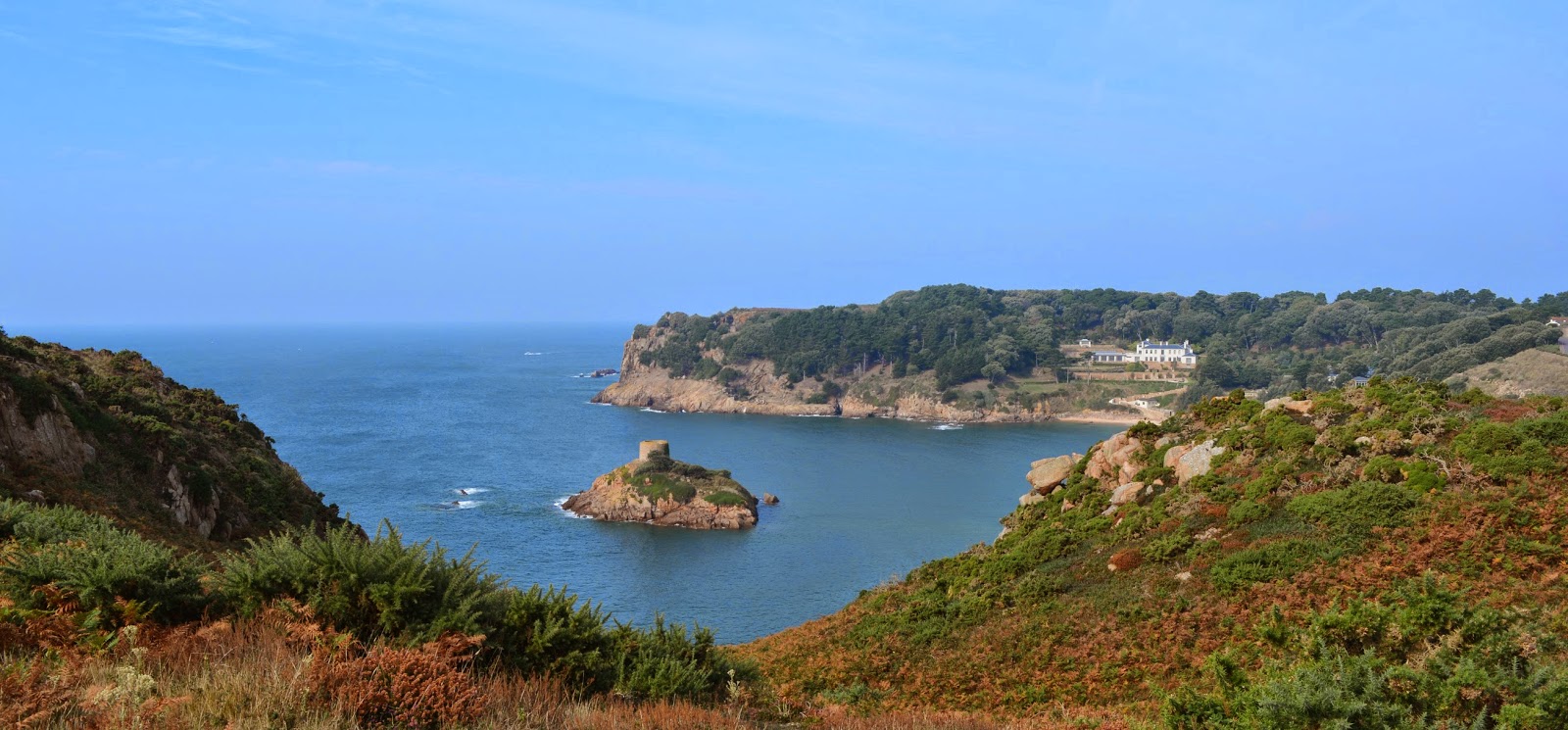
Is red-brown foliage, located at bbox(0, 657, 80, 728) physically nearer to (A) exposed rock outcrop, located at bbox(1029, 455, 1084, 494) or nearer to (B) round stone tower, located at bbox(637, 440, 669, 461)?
(A) exposed rock outcrop, located at bbox(1029, 455, 1084, 494)

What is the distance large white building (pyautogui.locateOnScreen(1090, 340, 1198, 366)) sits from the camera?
338 ft

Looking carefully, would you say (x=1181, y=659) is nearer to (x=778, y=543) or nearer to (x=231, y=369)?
(x=778, y=543)

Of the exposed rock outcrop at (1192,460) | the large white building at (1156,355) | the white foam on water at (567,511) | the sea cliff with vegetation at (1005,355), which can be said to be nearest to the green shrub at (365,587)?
the exposed rock outcrop at (1192,460)

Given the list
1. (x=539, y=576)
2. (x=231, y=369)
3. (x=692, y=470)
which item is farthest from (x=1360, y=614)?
(x=231, y=369)

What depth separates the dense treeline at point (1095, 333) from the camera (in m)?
92.3

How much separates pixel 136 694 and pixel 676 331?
112979 millimetres

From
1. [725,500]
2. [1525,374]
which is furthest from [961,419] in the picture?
[725,500]

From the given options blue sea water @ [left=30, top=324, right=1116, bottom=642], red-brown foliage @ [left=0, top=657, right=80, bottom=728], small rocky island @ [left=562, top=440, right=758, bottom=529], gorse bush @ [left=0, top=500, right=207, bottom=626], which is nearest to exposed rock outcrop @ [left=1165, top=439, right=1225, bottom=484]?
blue sea water @ [left=30, top=324, right=1116, bottom=642]

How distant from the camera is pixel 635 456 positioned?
223ft

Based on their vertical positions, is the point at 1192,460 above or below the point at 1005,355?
below

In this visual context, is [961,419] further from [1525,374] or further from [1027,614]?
[1027,614]

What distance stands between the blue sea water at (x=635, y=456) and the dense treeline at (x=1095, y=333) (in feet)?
43.2

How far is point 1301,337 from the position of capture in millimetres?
105688

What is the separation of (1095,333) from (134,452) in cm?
12098
